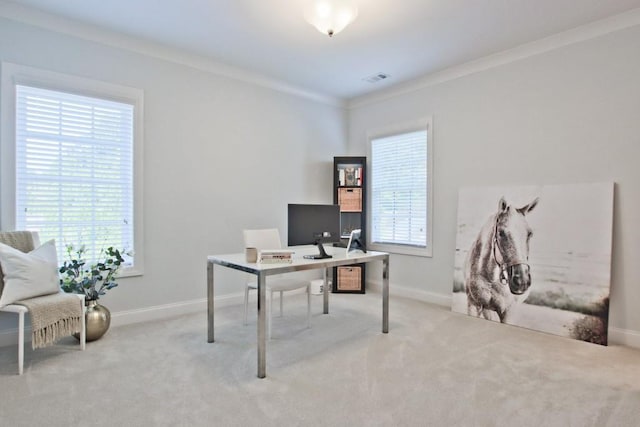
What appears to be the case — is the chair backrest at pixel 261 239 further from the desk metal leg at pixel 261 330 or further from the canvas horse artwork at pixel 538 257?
the canvas horse artwork at pixel 538 257

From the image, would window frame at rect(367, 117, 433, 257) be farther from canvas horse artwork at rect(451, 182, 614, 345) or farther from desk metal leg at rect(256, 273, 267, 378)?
desk metal leg at rect(256, 273, 267, 378)

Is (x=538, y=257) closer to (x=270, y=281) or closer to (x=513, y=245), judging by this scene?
(x=513, y=245)

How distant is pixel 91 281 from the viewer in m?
3.16

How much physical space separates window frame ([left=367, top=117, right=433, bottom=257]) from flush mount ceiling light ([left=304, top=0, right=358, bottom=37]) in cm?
221

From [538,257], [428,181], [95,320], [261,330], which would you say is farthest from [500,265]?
[95,320]

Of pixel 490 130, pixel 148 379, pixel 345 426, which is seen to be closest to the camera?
pixel 345 426

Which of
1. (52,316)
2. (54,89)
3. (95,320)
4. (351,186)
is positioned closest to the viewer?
(52,316)

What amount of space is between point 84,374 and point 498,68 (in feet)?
15.1

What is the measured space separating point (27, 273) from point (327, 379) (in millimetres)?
2314

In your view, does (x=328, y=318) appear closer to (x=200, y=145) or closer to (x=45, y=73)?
(x=200, y=145)

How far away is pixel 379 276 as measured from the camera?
5172mm

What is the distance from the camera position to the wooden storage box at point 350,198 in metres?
5.23

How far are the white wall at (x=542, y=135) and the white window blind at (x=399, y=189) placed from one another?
219 millimetres

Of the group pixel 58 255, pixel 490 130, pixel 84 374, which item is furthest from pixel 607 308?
pixel 58 255
